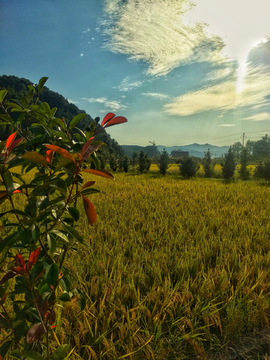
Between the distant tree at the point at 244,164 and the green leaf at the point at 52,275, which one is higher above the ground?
the distant tree at the point at 244,164

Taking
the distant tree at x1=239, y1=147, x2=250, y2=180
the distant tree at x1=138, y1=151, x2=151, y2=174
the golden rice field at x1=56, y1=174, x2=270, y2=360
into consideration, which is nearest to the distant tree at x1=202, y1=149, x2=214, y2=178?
the distant tree at x1=239, y1=147, x2=250, y2=180

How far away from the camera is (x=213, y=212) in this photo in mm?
3725

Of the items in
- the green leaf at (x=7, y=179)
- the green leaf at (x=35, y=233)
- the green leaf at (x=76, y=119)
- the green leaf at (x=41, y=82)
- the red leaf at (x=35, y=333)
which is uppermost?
the green leaf at (x=41, y=82)

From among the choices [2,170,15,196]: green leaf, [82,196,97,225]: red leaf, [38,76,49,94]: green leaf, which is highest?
[38,76,49,94]: green leaf

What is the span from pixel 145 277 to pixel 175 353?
0.63 meters

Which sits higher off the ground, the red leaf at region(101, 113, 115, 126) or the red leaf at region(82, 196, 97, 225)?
the red leaf at region(101, 113, 115, 126)

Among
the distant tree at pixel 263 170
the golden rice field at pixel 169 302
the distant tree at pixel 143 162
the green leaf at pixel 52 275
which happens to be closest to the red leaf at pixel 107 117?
the green leaf at pixel 52 275

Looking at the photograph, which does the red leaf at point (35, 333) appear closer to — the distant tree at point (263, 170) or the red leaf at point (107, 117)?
the red leaf at point (107, 117)

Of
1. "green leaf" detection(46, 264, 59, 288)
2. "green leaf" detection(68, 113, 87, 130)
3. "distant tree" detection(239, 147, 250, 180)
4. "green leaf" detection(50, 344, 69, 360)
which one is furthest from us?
"distant tree" detection(239, 147, 250, 180)

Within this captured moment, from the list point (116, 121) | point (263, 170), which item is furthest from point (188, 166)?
point (116, 121)

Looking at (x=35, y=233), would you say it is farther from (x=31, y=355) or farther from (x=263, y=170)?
(x=263, y=170)

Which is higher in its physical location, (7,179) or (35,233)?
(7,179)

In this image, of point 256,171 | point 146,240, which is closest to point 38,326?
point 146,240

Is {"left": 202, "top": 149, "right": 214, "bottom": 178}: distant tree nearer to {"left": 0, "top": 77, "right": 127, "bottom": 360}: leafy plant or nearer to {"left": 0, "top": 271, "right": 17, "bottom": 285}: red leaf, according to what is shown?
{"left": 0, "top": 77, "right": 127, "bottom": 360}: leafy plant
